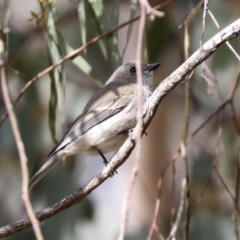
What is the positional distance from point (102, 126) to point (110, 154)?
0.89m

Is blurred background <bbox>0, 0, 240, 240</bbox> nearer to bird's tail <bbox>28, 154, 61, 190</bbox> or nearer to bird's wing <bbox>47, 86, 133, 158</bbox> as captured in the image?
bird's wing <bbox>47, 86, 133, 158</bbox>

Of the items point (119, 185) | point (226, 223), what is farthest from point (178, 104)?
point (226, 223)

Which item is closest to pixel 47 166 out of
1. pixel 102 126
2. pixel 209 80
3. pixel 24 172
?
pixel 102 126

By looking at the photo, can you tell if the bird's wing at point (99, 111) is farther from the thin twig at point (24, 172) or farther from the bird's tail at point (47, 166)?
the thin twig at point (24, 172)

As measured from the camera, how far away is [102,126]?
8.00ft

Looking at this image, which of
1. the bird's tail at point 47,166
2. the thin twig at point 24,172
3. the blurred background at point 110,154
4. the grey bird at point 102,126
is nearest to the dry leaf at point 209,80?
the thin twig at point 24,172

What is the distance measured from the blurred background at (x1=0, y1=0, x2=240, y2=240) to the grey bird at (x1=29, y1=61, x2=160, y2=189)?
0.52 m

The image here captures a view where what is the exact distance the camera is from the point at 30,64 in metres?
3.35

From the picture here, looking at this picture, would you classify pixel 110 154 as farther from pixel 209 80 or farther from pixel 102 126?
pixel 209 80

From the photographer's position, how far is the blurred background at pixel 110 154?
Result: 3148 mm

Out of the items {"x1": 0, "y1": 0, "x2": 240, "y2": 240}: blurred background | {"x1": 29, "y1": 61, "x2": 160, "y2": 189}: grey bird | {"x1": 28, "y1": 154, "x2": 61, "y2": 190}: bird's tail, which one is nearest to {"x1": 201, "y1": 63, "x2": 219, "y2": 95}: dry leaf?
{"x1": 29, "y1": 61, "x2": 160, "y2": 189}: grey bird

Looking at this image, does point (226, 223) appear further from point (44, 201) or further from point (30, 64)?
point (30, 64)

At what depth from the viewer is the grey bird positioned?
7.73ft

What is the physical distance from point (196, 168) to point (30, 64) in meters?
1.19
